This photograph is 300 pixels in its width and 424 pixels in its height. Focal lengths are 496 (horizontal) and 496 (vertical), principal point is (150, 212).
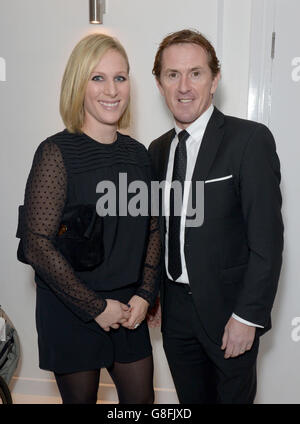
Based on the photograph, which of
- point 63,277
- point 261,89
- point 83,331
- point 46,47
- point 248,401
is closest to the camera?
point 63,277

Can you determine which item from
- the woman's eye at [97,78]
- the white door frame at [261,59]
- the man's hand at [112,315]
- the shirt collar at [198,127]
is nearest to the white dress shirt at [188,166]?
the shirt collar at [198,127]

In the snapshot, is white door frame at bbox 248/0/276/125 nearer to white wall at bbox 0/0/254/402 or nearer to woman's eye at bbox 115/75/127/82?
white wall at bbox 0/0/254/402

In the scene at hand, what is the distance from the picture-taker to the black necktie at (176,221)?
6.32 ft

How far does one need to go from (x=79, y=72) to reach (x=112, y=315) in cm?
89

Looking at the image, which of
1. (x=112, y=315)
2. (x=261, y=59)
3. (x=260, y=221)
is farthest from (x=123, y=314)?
(x=261, y=59)

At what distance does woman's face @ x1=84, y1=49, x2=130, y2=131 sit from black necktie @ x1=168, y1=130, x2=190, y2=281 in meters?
0.28

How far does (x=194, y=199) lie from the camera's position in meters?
1.86

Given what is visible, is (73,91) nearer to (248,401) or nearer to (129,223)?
(129,223)

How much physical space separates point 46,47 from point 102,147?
4.04 ft

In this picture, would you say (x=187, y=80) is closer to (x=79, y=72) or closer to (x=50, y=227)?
(x=79, y=72)

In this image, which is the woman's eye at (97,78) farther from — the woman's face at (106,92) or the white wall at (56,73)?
the white wall at (56,73)

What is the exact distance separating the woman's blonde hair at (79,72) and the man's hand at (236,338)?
36.9 inches

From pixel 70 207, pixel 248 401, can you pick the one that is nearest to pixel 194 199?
pixel 70 207

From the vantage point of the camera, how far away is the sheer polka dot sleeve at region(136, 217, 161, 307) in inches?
76.4
